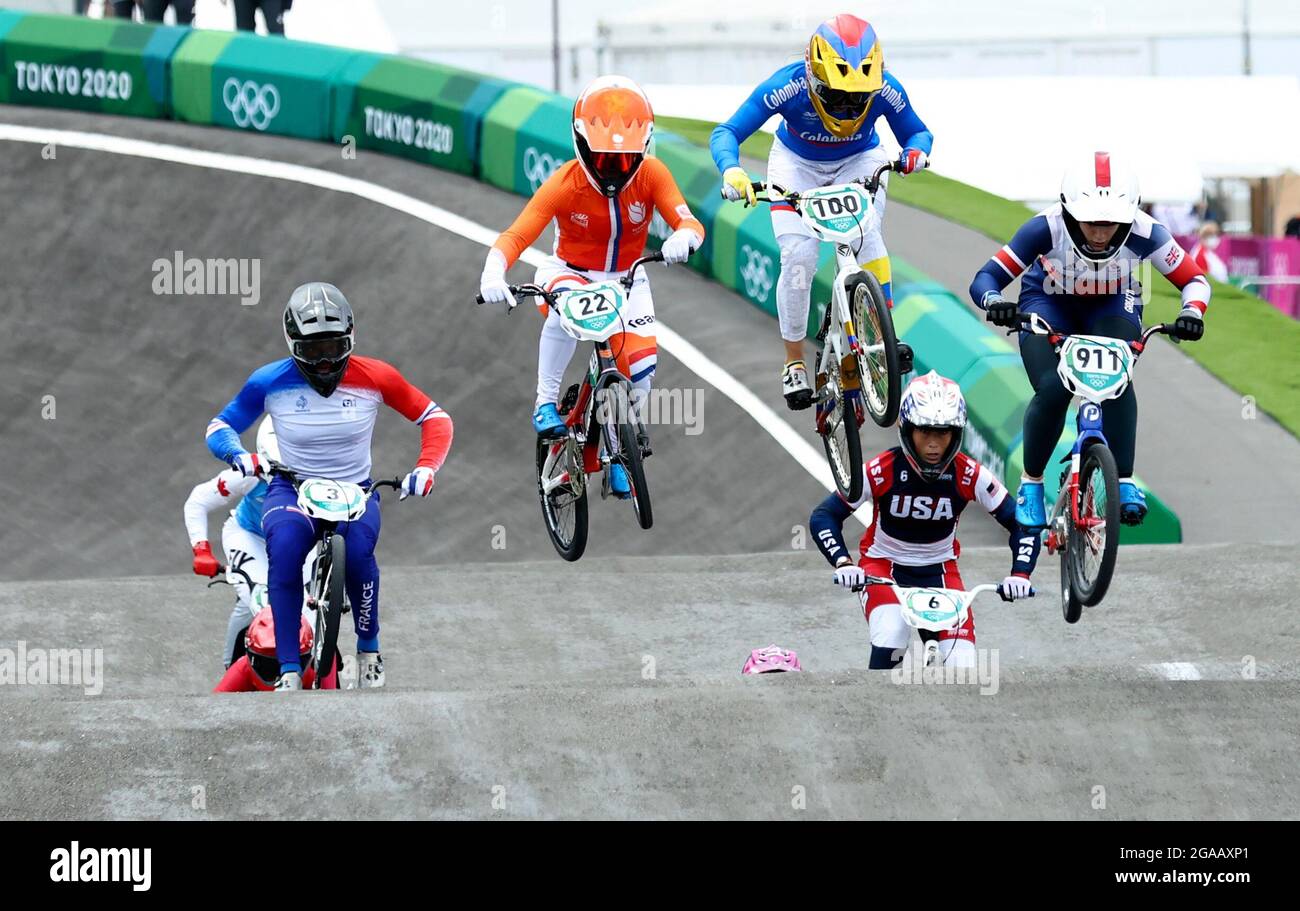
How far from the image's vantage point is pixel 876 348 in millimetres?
10719

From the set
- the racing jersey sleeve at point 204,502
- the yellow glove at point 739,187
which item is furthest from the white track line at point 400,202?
the racing jersey sleeve at point 204,502

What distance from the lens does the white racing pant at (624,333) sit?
436 inches

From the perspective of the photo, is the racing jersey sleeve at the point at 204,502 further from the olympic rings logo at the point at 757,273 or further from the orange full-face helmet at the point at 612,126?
the olympic rings logo at the point at 757,273

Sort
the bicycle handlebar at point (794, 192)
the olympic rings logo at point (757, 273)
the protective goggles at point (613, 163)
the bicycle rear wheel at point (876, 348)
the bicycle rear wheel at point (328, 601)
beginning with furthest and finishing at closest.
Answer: the olympic rings logo at point (757, 273)
the bicycle handlebar at point (794, 192)
the protective goggles at point (613, 163)
the bicycle rear wheel at point (876, 348)
the bicycle rear wheel at point (328, 601)

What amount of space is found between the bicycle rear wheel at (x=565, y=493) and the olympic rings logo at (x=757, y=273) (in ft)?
20.4

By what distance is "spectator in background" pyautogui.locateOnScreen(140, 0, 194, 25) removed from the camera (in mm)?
24016

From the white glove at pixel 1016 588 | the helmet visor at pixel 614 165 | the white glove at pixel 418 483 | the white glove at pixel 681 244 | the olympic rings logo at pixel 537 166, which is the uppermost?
the olympic rings logo at pixel 537 166

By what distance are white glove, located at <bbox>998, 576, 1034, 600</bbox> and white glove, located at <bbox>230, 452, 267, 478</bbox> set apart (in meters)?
3.59

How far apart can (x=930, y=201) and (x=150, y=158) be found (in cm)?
820

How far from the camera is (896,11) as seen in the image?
2733 centimetres

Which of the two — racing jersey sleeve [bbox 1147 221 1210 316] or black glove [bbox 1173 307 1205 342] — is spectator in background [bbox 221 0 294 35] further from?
black glove [bbox 1173 307 1205 342]

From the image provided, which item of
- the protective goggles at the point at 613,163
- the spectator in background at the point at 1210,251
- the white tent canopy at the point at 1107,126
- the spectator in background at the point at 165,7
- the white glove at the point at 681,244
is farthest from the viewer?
the spectator in background at the point at 165,7

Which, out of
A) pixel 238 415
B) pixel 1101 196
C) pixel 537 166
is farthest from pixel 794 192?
pixel 537 166
